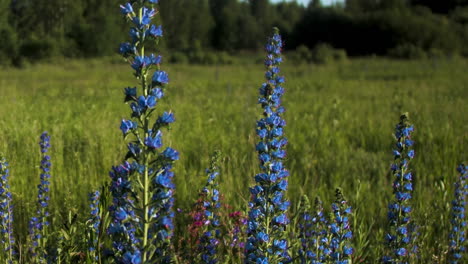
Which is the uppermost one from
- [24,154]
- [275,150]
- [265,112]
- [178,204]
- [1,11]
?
[1,11]

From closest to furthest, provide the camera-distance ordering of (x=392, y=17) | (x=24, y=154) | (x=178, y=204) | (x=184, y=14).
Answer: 1. (x=178, y=204)
2. (x=24, y=154)
3. (x=392, y=17)
4. (x=184, y=14)

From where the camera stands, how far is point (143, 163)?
131 centimetres

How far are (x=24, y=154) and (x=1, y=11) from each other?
4.60 m

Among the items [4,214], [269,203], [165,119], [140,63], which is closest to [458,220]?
[269,203]

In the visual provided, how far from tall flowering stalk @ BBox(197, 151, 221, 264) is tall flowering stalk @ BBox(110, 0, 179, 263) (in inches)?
26.6

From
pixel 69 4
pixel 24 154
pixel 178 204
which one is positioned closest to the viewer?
pixel 178 204

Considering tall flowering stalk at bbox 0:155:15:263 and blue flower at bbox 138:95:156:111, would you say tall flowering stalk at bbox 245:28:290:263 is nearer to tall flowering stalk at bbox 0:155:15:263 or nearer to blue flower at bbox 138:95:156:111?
blue flower at bbox 138:95:156:111

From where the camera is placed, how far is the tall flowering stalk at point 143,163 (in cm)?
130

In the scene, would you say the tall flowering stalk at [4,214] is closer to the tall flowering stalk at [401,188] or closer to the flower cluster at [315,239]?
the flower cluster at [315,239]

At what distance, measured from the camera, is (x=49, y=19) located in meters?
14.3

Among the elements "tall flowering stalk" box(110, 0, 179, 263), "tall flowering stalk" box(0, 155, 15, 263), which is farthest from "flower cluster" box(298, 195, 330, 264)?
"tall flowering stalk" box(0, 155, 15, 263)

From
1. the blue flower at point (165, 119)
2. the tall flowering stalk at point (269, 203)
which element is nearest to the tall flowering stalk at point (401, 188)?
the tall flowering stalk at point (269, 203)

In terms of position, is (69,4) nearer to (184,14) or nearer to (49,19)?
(49,19)

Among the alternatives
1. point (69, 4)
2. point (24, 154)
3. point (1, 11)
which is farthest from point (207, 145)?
point (69, 4)
